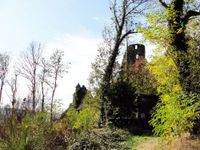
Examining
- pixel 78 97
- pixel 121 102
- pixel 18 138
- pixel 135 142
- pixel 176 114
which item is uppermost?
pixel 78 97

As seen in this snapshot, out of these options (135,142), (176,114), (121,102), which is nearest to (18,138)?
(176,114)

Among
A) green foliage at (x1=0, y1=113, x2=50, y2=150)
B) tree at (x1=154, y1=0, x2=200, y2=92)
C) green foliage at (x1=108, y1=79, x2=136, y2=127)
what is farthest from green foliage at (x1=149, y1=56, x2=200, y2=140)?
green foliage at (x1=108, y1=79, x2=136, y2=127)

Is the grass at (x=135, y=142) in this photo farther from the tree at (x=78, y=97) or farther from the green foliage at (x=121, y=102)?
the tree at (x=78, y=97)

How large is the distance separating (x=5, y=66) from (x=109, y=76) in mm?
17479

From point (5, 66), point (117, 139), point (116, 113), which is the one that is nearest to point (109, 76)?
point (116, 113)

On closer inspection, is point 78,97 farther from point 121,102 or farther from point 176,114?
point 176,114

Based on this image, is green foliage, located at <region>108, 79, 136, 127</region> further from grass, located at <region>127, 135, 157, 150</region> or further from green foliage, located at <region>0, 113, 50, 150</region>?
green foliage, located at <region>0, 113, 50, 150</region>

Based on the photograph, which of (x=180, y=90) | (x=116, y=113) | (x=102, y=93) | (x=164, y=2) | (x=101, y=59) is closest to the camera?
(x=180, y=90)

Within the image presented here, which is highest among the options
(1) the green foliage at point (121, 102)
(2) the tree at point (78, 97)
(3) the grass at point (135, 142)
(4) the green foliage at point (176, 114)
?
(2) the tree at point (78, 97)

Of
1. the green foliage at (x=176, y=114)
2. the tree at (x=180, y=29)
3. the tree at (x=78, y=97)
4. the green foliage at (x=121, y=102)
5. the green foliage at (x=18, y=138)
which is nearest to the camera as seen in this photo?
the green foliage at (x=18, y=138)

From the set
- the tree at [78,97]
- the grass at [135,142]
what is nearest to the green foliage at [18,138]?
the grass at [135,142]

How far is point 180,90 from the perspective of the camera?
1745cm

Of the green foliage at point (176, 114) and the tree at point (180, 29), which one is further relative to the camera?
the tree at point (180, 29)

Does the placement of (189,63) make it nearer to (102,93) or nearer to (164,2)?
(164,2)
